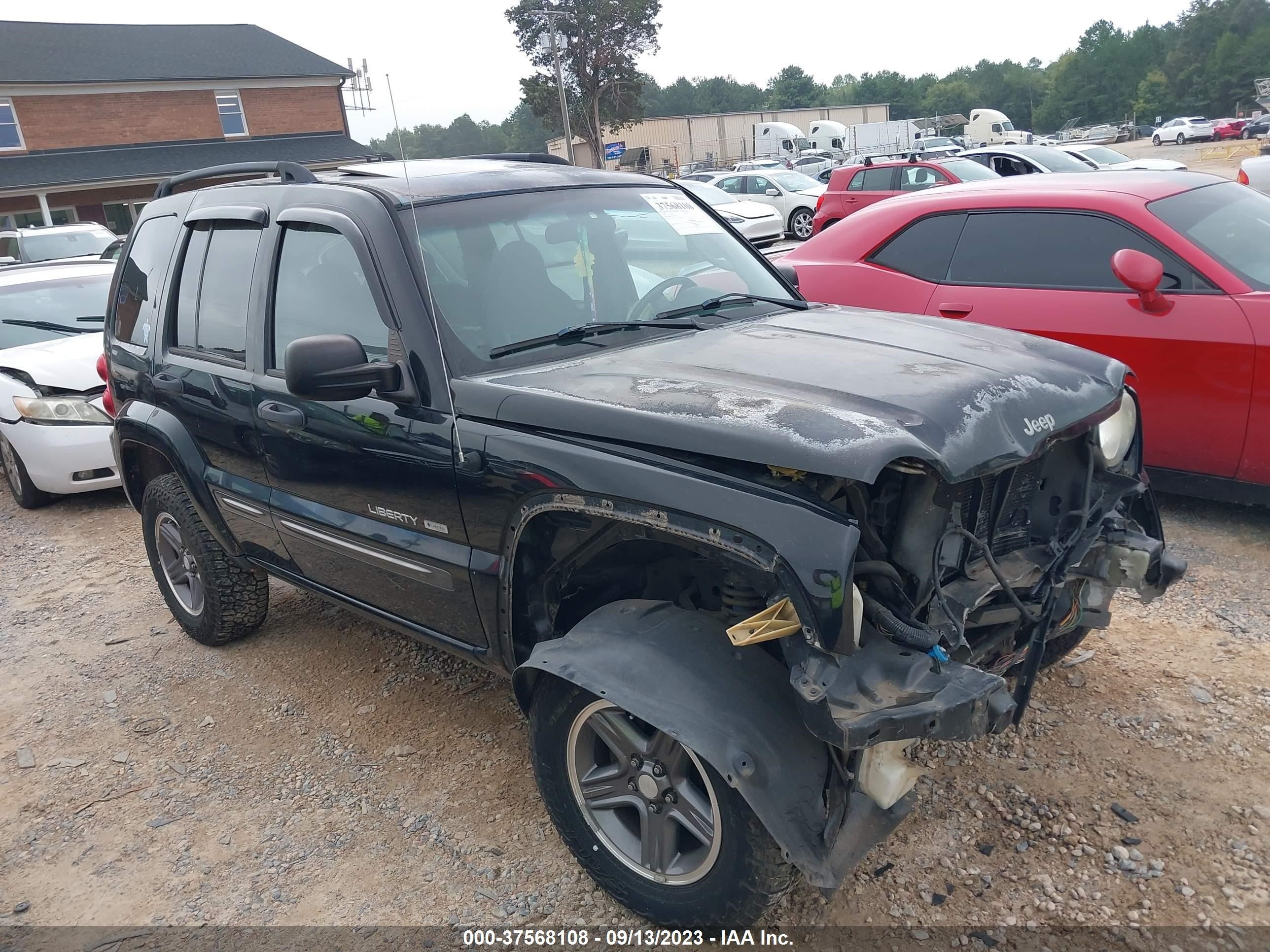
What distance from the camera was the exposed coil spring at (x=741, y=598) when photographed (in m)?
2.30

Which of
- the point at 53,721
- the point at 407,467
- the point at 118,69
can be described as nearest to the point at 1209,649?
the point at 407,467

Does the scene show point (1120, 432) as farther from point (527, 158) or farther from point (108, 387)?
point (108, 387)

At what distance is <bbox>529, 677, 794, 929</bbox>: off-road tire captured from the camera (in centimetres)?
217

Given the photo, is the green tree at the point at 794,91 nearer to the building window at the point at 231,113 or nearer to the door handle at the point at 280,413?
the building window at the point at 231,113

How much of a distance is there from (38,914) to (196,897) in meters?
0.50

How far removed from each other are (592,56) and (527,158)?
35.1ft

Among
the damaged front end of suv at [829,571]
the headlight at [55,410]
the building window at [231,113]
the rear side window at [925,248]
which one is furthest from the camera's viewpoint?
the building window at [231,113]

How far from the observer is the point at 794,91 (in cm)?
10281

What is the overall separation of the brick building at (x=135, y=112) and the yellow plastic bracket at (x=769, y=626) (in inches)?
1348

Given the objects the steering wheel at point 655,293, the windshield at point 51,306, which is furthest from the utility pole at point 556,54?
the windshield at point 51,306

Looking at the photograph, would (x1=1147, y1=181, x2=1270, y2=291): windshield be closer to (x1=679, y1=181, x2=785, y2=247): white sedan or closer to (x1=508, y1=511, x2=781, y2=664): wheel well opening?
(x1=508, y1=511, x2=781, y2=664): wheel well opening

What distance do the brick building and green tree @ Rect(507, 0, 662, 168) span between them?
10651 millimetres

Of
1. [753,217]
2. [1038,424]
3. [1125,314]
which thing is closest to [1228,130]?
[753,217]

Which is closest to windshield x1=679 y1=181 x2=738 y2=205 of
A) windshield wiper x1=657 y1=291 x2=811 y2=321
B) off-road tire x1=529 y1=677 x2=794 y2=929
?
windshield wiper x1=657 y1=291 x2=811 y2=321
